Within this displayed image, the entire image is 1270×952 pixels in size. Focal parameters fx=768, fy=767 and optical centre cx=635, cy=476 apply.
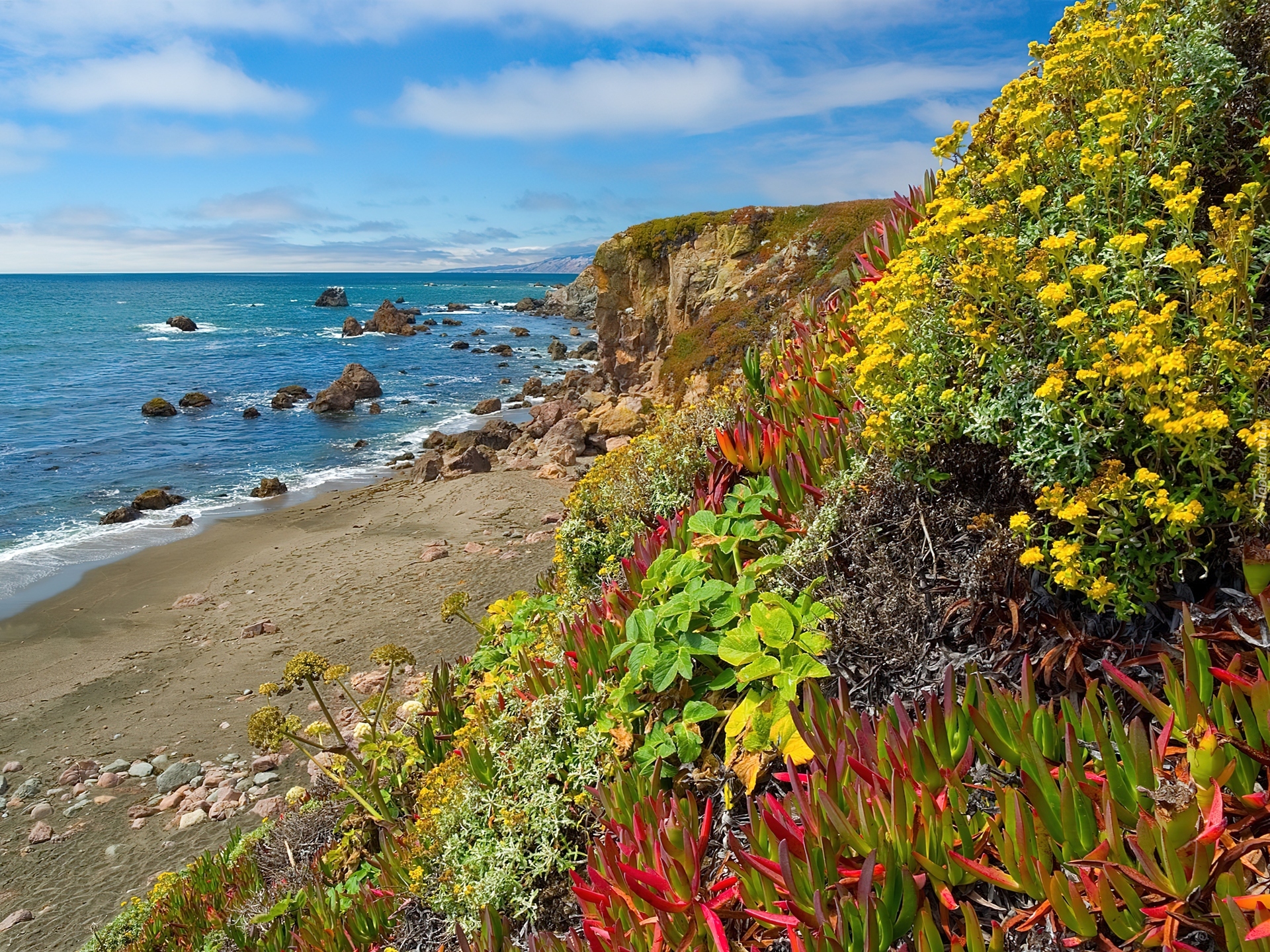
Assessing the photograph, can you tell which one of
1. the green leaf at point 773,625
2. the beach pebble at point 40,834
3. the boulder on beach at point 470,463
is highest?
the green leaf at point 773,625

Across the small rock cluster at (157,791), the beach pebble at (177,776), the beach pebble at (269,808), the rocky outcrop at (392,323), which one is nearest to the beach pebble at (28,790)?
the small rock cluster at (157,791)

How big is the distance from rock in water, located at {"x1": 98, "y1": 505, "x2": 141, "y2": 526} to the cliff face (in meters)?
13.8

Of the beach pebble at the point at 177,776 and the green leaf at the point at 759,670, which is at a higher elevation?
the green leaf at the point at 759,670

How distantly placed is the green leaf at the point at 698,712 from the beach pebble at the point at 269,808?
5084 mm

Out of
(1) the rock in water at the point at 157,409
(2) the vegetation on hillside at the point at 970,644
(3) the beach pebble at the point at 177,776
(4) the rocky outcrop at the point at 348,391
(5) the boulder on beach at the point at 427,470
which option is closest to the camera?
(2) the vegetation on hillside at the point at 970,644

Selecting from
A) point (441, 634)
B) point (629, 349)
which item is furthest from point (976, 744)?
point (629, 349)

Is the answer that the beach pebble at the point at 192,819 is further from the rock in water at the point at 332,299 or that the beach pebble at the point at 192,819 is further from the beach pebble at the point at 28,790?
the rock in water at the point at 332,299

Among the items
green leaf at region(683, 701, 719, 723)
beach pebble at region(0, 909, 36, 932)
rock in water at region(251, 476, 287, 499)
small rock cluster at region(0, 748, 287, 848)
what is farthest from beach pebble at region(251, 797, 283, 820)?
rock in water at region(251, 476, 287, 499)

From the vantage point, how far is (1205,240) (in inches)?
107

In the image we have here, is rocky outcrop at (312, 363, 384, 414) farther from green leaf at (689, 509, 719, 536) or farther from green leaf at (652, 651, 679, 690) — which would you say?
green leaf at (652, 651, 679, 690)

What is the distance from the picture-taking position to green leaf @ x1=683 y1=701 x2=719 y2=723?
286 centimetres

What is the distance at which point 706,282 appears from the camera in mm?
23172

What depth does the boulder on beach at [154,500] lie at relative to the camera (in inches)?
781

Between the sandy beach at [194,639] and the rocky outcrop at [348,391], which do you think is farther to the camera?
the rocky outcrop at [348,391]
